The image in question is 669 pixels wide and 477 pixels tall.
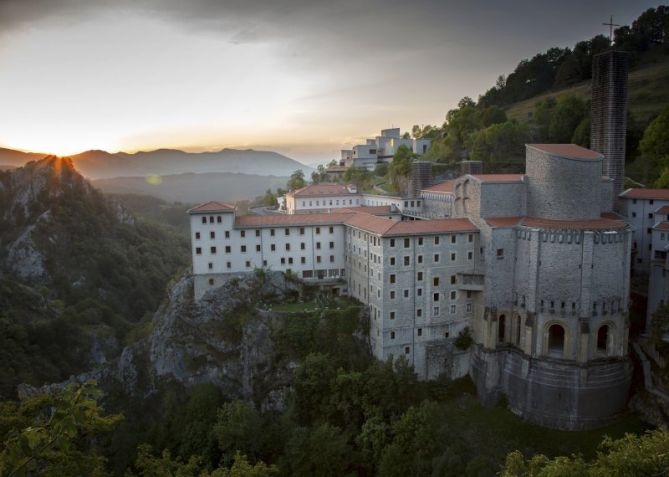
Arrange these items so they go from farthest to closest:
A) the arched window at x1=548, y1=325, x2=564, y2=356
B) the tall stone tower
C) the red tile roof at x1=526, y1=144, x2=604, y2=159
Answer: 1. the tall stone tower
2. the arched window at x1=548, y1=325, x2=564, y2=356
3. the red tile roof at x1=526, y1=144, x2=604, y2=159

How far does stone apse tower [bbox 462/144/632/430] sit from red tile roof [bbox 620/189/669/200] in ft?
32.1

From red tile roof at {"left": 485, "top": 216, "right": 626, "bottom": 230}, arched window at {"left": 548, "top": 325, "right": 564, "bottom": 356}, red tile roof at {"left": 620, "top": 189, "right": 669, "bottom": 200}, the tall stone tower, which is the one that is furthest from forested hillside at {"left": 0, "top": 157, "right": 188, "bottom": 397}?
red tile roof at {"left": 620, "top": 189, "right": 669, "bottom": 200}

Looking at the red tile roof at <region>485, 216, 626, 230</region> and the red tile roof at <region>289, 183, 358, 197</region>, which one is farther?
the red tile roof at <region>289, 183, 358, 197</region>

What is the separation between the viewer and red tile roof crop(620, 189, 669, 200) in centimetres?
5156

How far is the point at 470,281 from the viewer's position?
48.5 m

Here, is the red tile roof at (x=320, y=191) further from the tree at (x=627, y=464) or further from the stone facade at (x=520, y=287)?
the tree at (x=627, y=464)

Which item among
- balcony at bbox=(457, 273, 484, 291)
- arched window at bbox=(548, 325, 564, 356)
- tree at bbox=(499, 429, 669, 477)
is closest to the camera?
tree at bbox=(499, 429, 669, 477)

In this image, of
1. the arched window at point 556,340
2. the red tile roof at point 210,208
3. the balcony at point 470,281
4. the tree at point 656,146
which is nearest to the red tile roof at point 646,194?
the tree at point 656,146

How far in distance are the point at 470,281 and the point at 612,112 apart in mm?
26978

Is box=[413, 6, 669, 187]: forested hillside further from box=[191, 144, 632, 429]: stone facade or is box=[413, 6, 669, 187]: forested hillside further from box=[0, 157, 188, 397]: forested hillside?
box=[0, 157, 188, 397]: forested hillside

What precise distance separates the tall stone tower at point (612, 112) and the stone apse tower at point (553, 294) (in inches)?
421

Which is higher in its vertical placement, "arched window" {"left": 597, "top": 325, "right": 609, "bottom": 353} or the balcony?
the balcony

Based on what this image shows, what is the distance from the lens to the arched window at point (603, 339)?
45431 millimetres

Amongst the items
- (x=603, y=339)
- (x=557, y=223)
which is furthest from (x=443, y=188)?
(x=603, y=339)
